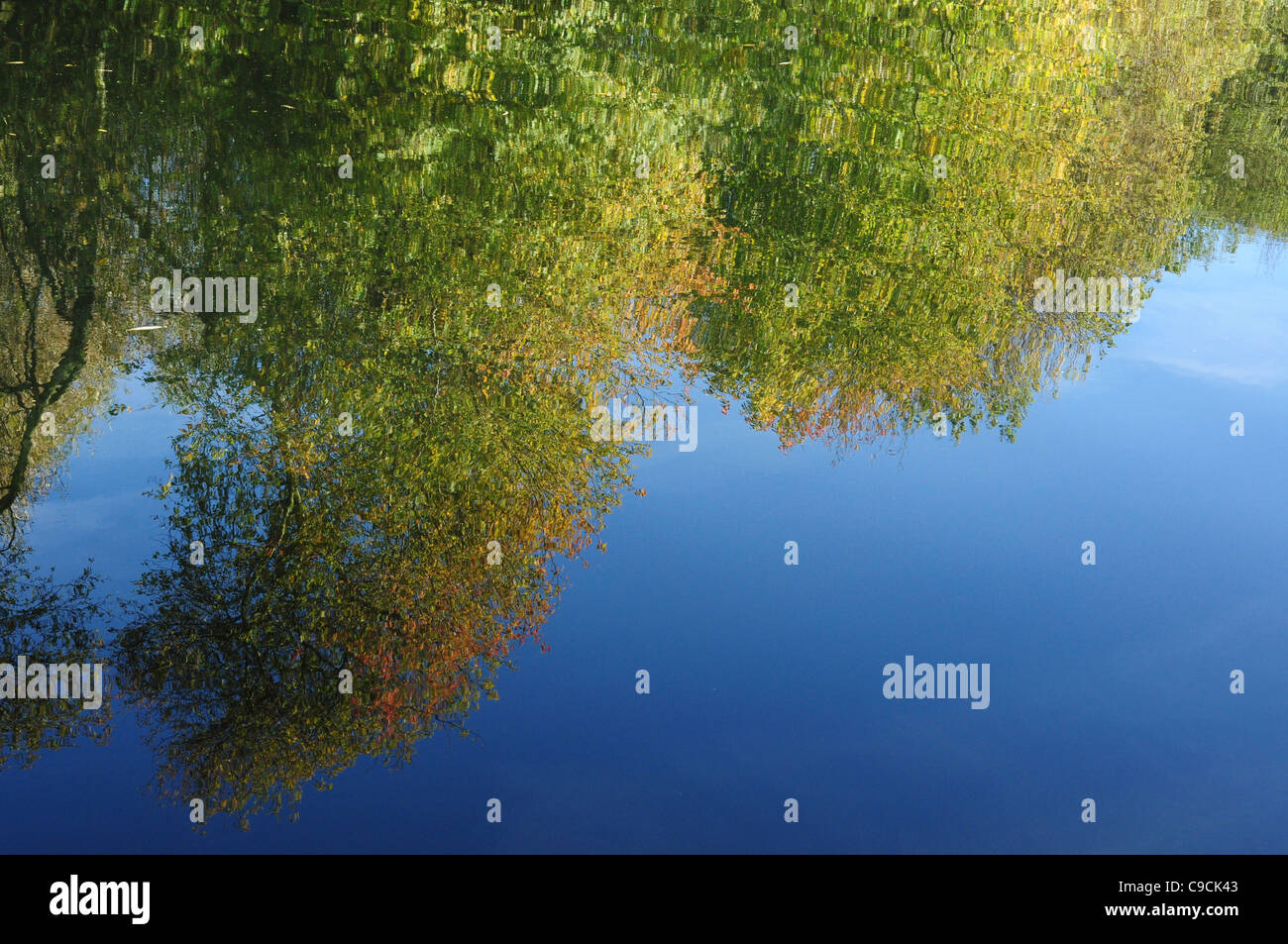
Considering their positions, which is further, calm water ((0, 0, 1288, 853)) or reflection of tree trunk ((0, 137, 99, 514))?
reflection of tree trunk ((0, 137, 99, 514))

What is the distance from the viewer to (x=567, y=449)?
12680mm

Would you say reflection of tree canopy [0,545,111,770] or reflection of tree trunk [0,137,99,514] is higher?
reflection of tree trunk [0,137,99,514]

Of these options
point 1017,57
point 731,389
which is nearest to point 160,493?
point 731,389

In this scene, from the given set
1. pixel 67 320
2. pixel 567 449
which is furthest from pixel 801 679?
pixel 67 320

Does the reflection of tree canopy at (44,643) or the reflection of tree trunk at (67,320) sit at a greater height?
the reflection of tree trunk at (67,320)

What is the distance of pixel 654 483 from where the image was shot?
1237cm

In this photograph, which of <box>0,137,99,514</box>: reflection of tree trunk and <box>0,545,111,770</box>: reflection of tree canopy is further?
<box>0,137,99,514</box>: reflection of tree trunk

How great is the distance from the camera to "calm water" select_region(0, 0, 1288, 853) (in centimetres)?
885

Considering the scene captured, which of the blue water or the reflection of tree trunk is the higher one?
the reflection of tree trunk

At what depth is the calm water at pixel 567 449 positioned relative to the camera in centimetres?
885

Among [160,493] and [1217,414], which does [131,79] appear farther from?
→ [1217,414]

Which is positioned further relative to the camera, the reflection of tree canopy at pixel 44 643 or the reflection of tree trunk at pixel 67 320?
the reflection of tree trunk at pixel 67 320

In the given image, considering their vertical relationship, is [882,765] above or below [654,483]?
below

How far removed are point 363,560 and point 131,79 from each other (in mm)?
14539
